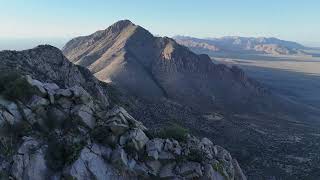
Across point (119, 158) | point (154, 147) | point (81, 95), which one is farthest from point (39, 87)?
point (154, 147)

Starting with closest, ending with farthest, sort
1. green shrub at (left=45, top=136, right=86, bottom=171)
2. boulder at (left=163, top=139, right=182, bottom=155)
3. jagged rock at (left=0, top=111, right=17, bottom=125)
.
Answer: green shrub at (left=45, top=136, right=86, bottom=171) < jagged rock at (left=0, top=111, right=17, bottom=125) < boulder at (left=163, top=139, right=182, bottom=155)

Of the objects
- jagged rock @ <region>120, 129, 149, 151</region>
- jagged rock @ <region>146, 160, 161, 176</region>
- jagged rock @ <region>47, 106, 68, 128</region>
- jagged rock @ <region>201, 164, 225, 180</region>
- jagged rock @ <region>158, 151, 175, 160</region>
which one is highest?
jagged rock @ <region>47, 106, 68, 128</region>

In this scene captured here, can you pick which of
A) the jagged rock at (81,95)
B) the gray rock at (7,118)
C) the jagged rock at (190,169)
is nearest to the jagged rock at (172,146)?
the jagged rock at (190,169)

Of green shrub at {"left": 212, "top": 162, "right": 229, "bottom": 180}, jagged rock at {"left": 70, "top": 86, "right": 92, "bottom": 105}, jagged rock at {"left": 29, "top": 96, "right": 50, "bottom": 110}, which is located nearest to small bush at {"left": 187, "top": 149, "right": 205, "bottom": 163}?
green shrub at {"left": 212, "top": 162, "right": 229, "bottom": 180}

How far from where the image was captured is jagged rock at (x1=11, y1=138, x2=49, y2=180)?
31328mm

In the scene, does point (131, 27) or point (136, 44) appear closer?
point (136, 44)

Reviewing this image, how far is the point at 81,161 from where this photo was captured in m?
32.7

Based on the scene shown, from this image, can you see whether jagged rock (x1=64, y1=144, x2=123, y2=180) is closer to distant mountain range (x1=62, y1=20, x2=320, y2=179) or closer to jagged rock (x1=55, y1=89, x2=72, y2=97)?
jagged rock (x1=55, y1=89, x2=72, y2=97)

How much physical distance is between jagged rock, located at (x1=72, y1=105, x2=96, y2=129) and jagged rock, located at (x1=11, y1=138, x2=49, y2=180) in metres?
4.18

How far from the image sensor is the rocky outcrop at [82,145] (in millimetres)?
32375

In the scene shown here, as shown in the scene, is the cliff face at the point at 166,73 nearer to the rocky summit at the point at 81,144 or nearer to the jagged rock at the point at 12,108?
the rocky summit at the point at 81,144

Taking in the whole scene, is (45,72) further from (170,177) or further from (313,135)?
(313,135)

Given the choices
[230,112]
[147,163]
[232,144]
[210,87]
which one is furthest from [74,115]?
[210,87]

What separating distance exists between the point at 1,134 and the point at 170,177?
36.1 ft
